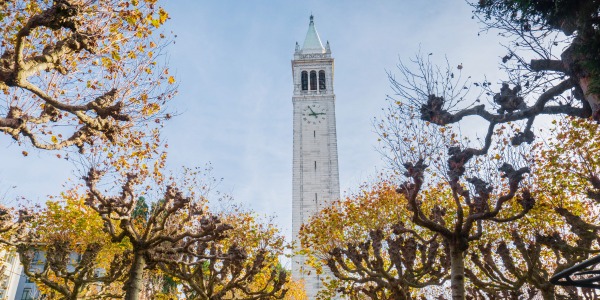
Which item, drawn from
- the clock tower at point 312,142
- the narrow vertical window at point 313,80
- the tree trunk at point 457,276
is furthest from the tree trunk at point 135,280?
the narrow vertical window at point 313,80

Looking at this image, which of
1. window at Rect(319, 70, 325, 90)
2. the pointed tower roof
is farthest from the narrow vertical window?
the pointed tower roof

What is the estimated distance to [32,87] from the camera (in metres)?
7.45

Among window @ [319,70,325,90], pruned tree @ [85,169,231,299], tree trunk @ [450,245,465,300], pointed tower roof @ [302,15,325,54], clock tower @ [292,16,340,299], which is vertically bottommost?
tree trunk @ [450,245,465,300]

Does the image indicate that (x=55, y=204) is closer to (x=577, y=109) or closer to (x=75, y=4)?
(x=75, y=4)

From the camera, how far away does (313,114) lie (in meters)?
48.5

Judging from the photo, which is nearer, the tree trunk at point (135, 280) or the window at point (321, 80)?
the tree trunk at point (135, 280)

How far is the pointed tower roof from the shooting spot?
55.1 m

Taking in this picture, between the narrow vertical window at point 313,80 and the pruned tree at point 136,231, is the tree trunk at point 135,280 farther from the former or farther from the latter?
the narrow vertical window at point 313,80

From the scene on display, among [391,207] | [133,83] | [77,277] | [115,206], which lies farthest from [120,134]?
[391,207]

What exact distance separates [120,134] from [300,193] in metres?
34.2

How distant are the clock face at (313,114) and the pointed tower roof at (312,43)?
31.3ft

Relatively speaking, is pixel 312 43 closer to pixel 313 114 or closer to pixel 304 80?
pixel 304 80

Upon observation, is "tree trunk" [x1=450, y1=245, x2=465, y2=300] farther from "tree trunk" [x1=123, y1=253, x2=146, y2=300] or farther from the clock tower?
the clock tower

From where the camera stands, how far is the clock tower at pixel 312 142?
41938mm
